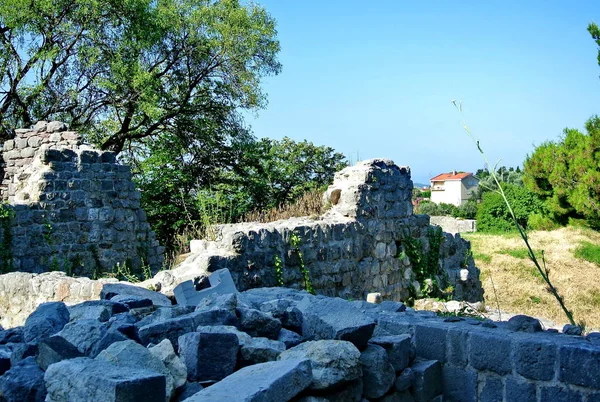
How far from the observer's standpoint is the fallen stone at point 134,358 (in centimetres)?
264

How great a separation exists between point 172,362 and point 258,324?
75cm

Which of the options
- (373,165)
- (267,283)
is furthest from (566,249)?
(267,283)

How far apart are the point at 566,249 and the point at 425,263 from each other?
11.0 meters

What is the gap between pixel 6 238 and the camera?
9.63 m

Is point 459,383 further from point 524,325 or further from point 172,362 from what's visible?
point 172,362

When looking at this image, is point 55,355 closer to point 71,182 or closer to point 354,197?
point 354,197

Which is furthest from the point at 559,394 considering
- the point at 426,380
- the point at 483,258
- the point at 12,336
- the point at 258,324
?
the point at 483,258

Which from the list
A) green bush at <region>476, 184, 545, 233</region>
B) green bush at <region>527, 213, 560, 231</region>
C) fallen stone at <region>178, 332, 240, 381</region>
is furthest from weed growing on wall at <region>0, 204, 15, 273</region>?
green bush at <region>476, 184, 545, 233</region>

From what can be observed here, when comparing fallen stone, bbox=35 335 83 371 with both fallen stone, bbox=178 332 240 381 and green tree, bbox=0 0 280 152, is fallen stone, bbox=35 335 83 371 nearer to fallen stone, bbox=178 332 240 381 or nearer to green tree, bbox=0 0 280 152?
fallen stone, bbox=178 332 240 381

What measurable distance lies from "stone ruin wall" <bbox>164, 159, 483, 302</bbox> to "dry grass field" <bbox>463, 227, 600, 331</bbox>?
194 centimetres

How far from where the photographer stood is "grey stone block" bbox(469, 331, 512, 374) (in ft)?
12.1

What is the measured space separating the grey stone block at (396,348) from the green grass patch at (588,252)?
1720cm

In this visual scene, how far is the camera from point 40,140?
1183cm

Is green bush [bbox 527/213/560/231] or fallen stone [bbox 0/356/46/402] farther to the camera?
green bush [bbox 527/213/560/231]
